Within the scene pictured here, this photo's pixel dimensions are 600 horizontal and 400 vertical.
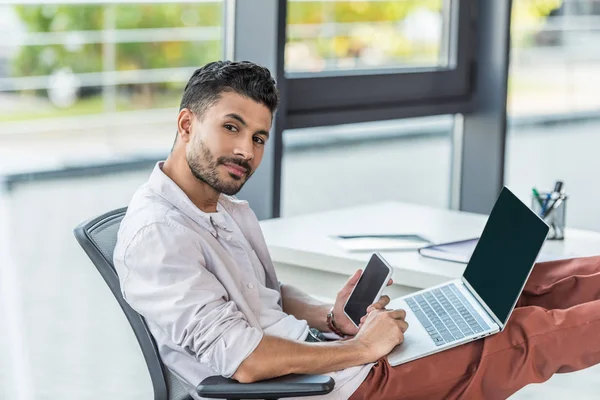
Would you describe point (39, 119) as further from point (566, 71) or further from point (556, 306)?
point (566, 71)

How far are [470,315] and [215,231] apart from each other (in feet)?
1.92

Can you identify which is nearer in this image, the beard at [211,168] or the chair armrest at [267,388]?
the chair armrest at [267,388]

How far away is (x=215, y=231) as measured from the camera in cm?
203

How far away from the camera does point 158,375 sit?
1.94 metres

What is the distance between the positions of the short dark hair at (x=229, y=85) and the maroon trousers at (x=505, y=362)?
0.60m

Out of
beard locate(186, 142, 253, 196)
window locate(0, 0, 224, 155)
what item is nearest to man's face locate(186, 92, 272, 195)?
beard locate(186, 142, 253, 196)

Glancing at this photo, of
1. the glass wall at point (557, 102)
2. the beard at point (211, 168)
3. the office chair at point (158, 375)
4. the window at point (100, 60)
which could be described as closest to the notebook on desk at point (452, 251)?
the beard at point (211, 168)

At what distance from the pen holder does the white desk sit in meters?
0.04

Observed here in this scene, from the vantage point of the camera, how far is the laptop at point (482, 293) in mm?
1999

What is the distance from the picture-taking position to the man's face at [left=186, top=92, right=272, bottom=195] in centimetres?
198

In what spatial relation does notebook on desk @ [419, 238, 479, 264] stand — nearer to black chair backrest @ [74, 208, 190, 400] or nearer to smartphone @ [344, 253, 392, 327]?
smartphone @ [344, 253, 392, 327]

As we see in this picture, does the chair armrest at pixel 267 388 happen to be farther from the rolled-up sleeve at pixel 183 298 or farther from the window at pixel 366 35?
the window at pixel 366 35

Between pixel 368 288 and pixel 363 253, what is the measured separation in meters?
0.42

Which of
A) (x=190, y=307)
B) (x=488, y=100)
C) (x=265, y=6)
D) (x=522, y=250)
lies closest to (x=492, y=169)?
(x=488, y=100)
